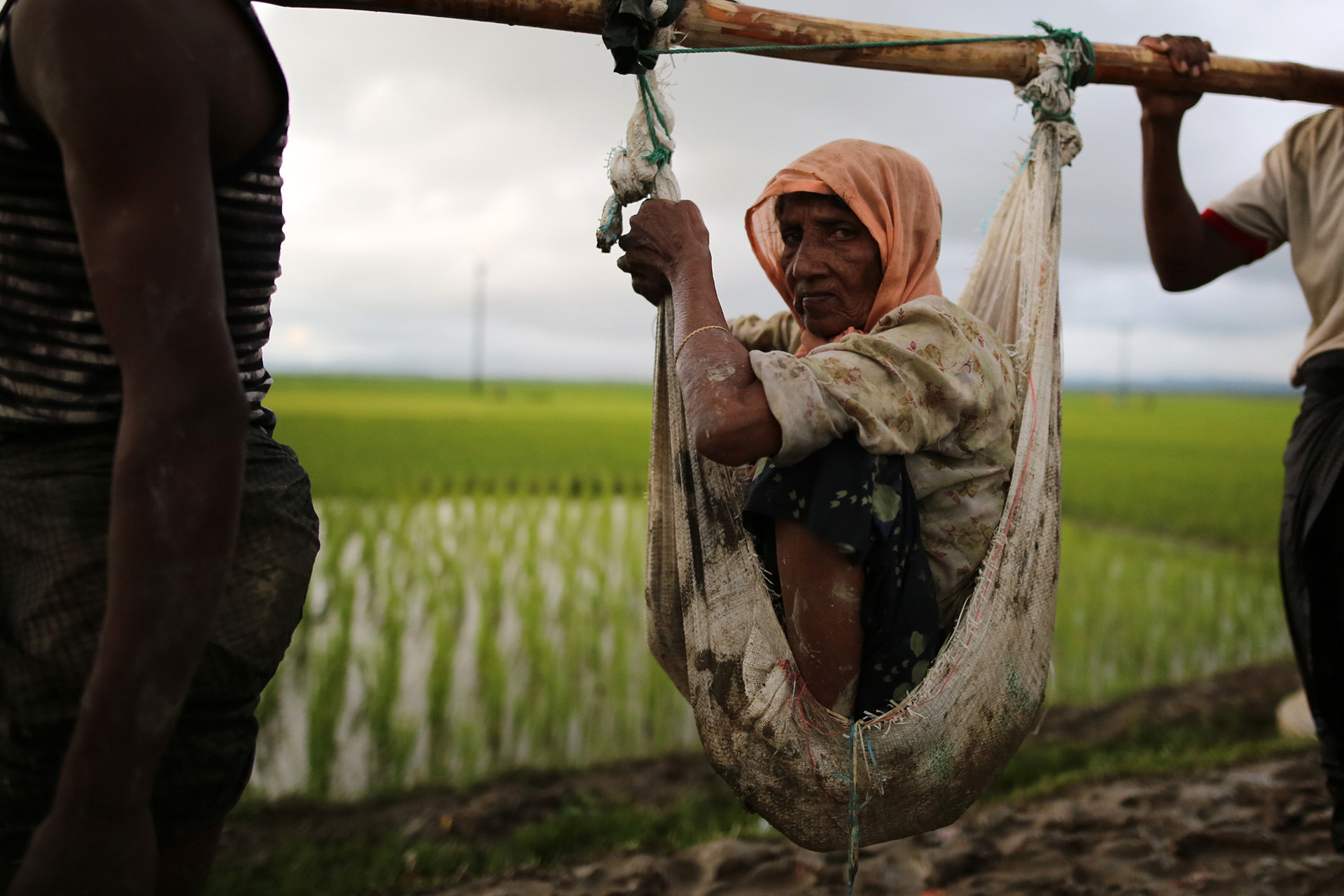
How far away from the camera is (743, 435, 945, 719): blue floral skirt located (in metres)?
1.46

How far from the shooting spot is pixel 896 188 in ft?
5.65

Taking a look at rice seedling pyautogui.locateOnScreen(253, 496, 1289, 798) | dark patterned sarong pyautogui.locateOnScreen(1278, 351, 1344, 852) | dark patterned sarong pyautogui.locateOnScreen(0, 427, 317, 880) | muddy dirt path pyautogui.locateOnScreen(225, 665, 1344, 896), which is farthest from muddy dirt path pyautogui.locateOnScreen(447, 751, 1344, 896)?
dark patterned sarong pyautogui.locateOnScreen(0, 427, 317, 880)

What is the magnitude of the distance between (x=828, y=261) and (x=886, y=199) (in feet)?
0.52

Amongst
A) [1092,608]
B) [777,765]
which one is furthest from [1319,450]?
[1092,608]

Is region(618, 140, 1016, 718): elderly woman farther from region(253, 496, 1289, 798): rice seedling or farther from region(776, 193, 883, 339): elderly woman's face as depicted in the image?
region(253, 496, 1289, 798): rice seedling

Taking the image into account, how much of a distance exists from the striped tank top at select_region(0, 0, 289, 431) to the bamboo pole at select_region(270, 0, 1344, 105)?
441mm

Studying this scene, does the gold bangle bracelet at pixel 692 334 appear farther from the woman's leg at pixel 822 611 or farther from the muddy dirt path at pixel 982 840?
the muddy dirt path at pixel 982 840

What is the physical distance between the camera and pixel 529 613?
4.09 m

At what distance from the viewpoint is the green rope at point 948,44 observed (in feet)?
5.40

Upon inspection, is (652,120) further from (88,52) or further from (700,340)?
(88,52)

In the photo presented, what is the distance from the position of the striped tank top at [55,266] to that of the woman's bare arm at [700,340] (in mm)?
674

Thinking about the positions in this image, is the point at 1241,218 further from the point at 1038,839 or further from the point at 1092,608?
the point at 1092,608

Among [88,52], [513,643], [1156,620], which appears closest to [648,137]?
[88,52]

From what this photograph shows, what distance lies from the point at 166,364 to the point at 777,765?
1127mm
